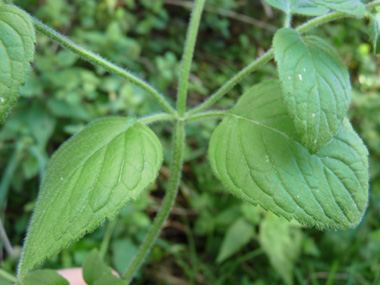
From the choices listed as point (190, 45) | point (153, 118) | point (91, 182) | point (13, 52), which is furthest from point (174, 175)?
point (13, 52)

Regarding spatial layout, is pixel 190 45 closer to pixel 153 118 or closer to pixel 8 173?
pixel 153 118

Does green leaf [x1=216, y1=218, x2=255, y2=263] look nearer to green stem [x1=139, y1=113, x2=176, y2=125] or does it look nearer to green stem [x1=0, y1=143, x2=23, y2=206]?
green stem [x1=0, y1=143, x2=23, y2=206]

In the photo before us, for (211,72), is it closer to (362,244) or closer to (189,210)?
(189,210)

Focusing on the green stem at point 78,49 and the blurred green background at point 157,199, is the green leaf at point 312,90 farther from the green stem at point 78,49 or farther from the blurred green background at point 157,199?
the blurred green background at point 157,199

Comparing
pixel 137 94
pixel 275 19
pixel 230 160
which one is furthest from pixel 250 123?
pixel 275 19

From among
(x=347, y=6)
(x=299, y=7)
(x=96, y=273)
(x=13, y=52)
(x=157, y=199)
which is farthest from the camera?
(x=157, y=199)

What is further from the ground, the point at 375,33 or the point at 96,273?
the point at 375,33
